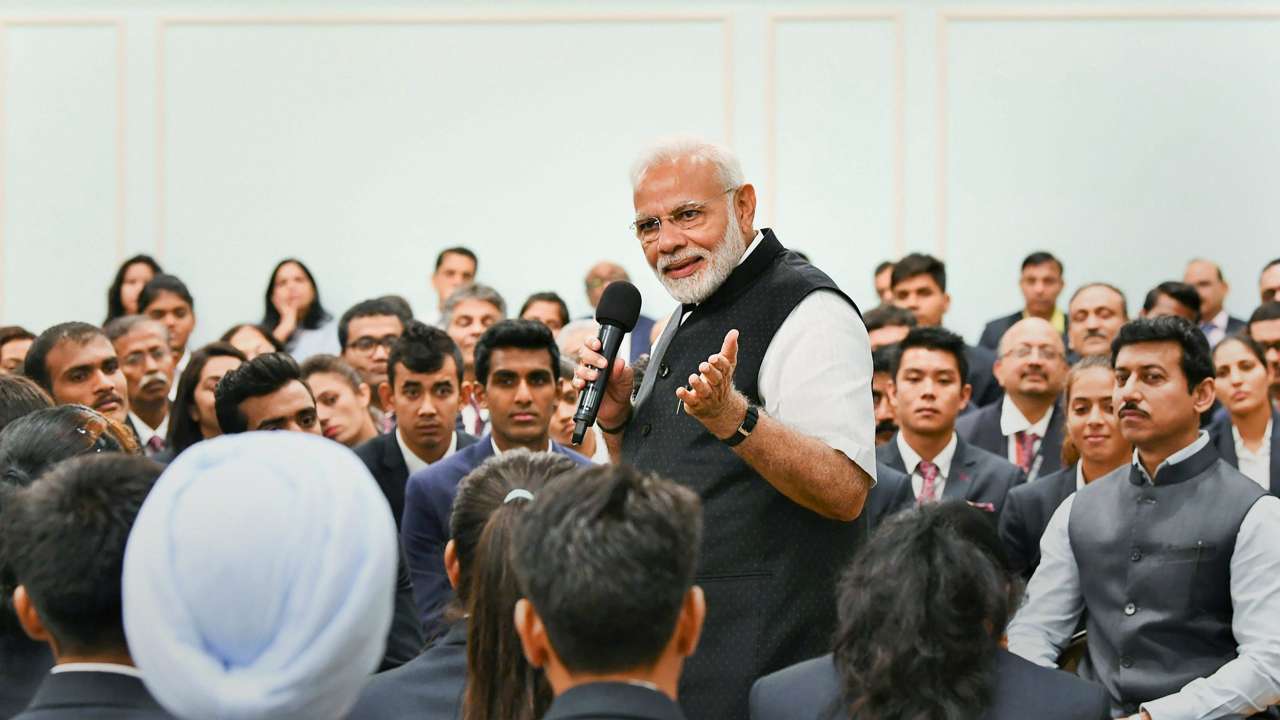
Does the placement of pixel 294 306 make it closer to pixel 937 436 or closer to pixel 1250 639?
pixel 937 436

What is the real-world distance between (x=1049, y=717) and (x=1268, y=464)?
306 cm

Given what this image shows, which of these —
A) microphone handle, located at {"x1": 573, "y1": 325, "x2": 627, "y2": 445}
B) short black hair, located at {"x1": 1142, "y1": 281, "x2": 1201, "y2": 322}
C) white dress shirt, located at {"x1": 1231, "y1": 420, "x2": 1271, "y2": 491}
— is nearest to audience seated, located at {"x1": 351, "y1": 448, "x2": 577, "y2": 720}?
microphone handle, located at {"x1": 573, "y1": 325, "x2": 627, "y2": 445}

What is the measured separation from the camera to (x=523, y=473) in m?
2.37

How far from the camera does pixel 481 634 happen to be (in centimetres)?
210

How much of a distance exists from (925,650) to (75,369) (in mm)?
2843

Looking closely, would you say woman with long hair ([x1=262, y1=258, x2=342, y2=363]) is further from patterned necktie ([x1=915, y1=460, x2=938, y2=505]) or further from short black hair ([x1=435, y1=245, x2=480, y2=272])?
patterned necktie ([x1=915, y1=460, x2=938, y2=505])

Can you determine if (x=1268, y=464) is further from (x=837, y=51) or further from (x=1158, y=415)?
(x=837, y=51)

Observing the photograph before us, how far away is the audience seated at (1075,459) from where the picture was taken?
4102 millimetres

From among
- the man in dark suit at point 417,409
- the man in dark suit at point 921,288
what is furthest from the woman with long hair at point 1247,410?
the man in dark suit at point 417,409

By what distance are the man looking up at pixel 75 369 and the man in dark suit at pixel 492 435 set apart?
0.82 m

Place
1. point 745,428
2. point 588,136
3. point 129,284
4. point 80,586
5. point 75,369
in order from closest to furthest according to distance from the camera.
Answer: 1. point 80,586
2. point 745,428
3. point 75,369
4. point 129,284
5. point 588,136

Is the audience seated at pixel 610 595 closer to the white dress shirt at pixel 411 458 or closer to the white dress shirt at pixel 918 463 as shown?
the white dress shirt at pixel 411 458

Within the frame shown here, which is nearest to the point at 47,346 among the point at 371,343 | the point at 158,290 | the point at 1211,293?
the point at 371,343

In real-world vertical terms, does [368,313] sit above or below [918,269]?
below
